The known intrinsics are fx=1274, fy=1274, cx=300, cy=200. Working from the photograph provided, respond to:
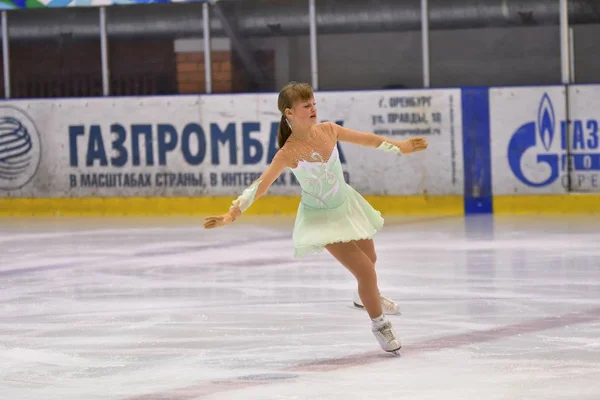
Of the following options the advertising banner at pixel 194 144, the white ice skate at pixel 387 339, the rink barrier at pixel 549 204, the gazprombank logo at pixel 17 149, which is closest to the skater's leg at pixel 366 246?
the white ice skate at pixel 387 339

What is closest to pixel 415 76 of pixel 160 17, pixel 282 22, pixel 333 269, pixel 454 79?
pixel 454 79

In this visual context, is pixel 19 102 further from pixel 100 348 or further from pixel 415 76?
pixel 100 348

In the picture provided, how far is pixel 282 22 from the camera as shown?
16734mm

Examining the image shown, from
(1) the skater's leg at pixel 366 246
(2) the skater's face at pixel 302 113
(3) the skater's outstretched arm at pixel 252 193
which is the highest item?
(2) the skater's face at pixel 302 113

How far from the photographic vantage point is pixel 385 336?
548 cm

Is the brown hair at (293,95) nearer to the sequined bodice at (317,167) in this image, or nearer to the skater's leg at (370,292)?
the sequined bodice at (317,167)

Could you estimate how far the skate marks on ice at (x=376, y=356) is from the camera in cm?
491

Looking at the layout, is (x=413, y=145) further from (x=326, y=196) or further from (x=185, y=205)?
(x=185, y=205)

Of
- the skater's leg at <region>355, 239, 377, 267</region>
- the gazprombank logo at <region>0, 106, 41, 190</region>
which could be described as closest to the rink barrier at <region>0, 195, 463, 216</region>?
the gazprombank logo at <region>0, 106, 41, 190</region>

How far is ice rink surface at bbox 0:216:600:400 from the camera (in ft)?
16.4

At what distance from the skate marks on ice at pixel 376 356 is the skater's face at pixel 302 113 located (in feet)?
3.45

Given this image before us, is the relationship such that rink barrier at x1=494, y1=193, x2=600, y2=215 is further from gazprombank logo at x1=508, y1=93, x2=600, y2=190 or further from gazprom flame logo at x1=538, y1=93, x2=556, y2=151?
gazprom flame logo at x1=538, y1=93, x2=556, y2=151

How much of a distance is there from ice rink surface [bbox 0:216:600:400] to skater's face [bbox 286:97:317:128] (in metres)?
1.02

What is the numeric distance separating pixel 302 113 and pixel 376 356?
1.11 m
